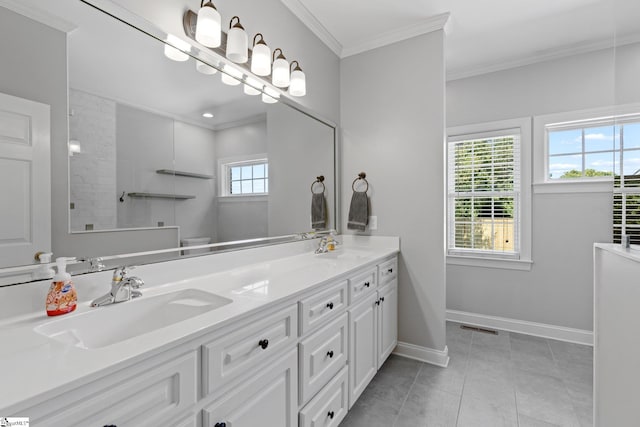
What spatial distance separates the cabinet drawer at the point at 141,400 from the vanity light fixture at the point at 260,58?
4.93 feet

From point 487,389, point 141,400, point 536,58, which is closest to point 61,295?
point 141,400

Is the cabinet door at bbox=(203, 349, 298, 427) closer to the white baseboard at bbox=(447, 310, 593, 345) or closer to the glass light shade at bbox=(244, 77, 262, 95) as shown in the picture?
the glass light shade at bbox=(244, 77, 262, 95)

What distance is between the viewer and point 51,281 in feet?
3.22

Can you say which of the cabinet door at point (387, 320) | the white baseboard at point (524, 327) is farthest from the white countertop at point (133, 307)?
the white baseboard at point (524, 327)

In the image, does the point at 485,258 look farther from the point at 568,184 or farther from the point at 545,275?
the point at 568,184

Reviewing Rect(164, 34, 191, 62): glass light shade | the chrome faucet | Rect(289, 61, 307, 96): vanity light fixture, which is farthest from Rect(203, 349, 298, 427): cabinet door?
Rect(289, 61, 307, 96): vanity light fixture

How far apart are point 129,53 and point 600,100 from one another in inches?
140

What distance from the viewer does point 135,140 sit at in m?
1.24

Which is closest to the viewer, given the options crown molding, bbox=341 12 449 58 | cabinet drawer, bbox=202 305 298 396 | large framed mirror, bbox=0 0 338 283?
cabinet drawer, bbox=202 305 298 396

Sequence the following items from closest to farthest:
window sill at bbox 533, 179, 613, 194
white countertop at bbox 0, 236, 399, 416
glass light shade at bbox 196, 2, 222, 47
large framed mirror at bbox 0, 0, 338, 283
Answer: white countertop at bbox 0, 236, 399, 416
large framed mirror at bbox 0, 0, 338, 283
glass light shade at bbox 196, 2, 222, 47
window sill at bbox 533, 179, 613, 194

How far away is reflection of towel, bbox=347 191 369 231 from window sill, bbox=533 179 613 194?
169cm

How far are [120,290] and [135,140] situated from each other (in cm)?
62

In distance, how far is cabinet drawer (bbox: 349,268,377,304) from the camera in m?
1.67

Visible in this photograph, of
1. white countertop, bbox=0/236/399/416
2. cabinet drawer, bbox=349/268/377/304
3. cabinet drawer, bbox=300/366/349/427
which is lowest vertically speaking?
cabinet drawer, bbox=300/366/349/427
